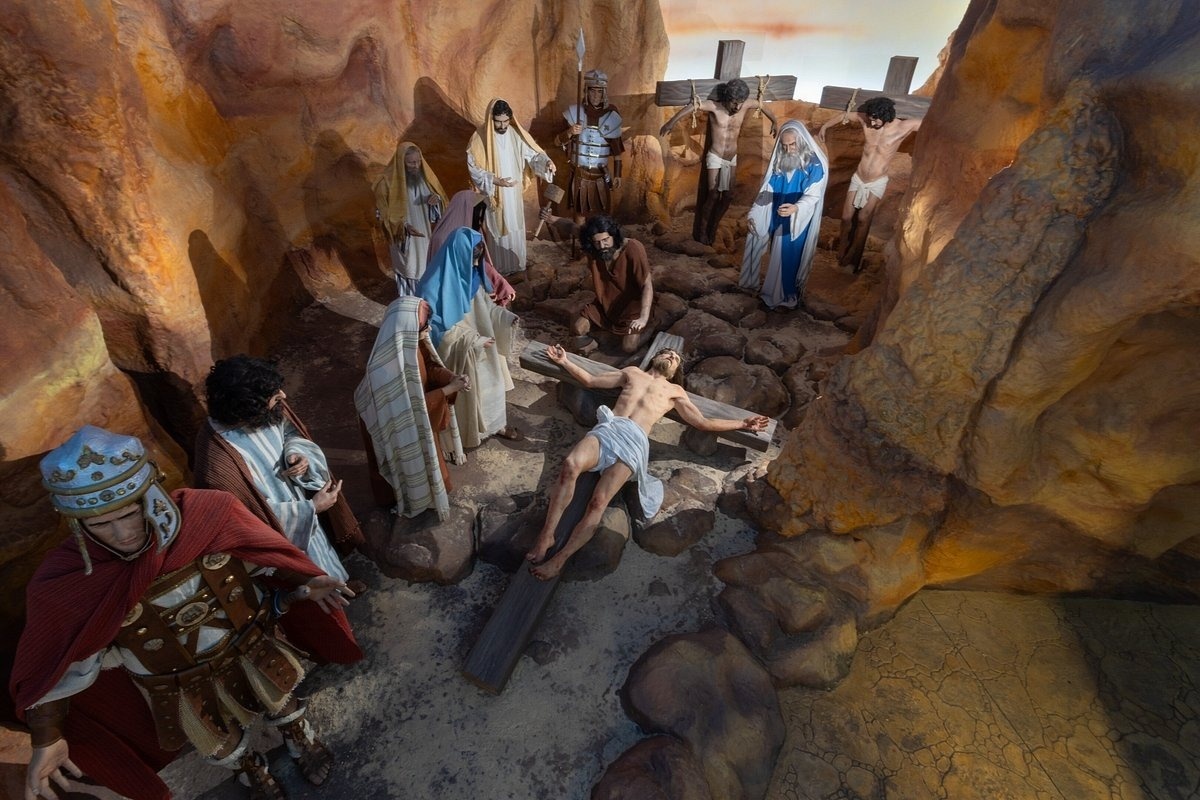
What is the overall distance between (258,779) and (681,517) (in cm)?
274

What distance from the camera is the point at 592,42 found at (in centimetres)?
830

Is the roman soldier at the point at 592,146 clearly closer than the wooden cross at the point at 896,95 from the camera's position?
No

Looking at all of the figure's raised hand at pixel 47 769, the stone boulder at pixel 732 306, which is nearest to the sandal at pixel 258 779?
the figure's raised hand at pixel 47 769

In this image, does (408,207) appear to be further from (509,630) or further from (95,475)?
(95,475)

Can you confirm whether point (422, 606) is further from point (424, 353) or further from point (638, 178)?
point (638, 178)

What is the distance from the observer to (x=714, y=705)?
3211 millimetres

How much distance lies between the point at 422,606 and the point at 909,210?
4411mm

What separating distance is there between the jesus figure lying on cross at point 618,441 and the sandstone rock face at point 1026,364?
78 centimetres

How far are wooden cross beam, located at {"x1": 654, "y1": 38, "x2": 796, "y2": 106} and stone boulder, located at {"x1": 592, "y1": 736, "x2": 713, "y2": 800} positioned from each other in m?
7.20

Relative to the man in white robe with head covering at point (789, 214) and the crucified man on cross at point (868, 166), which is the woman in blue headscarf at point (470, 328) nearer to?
the man in white robe with head covering at point (789, 214)

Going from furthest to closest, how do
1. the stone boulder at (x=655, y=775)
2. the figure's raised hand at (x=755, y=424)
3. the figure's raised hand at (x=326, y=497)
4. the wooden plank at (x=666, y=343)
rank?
the wooden plank at (x=666, y=343), the figure's raised hand at (x=755, y=424), the figure's raised hand at (x=326, y=497), the stone boulder at (x=655, y=775)

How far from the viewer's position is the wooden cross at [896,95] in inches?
270

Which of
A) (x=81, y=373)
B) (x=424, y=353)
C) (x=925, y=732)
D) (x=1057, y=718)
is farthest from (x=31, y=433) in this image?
(x=1057, y=718)

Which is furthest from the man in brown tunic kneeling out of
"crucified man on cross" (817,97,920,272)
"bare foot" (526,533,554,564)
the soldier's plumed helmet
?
the soldier's plumed helmet
